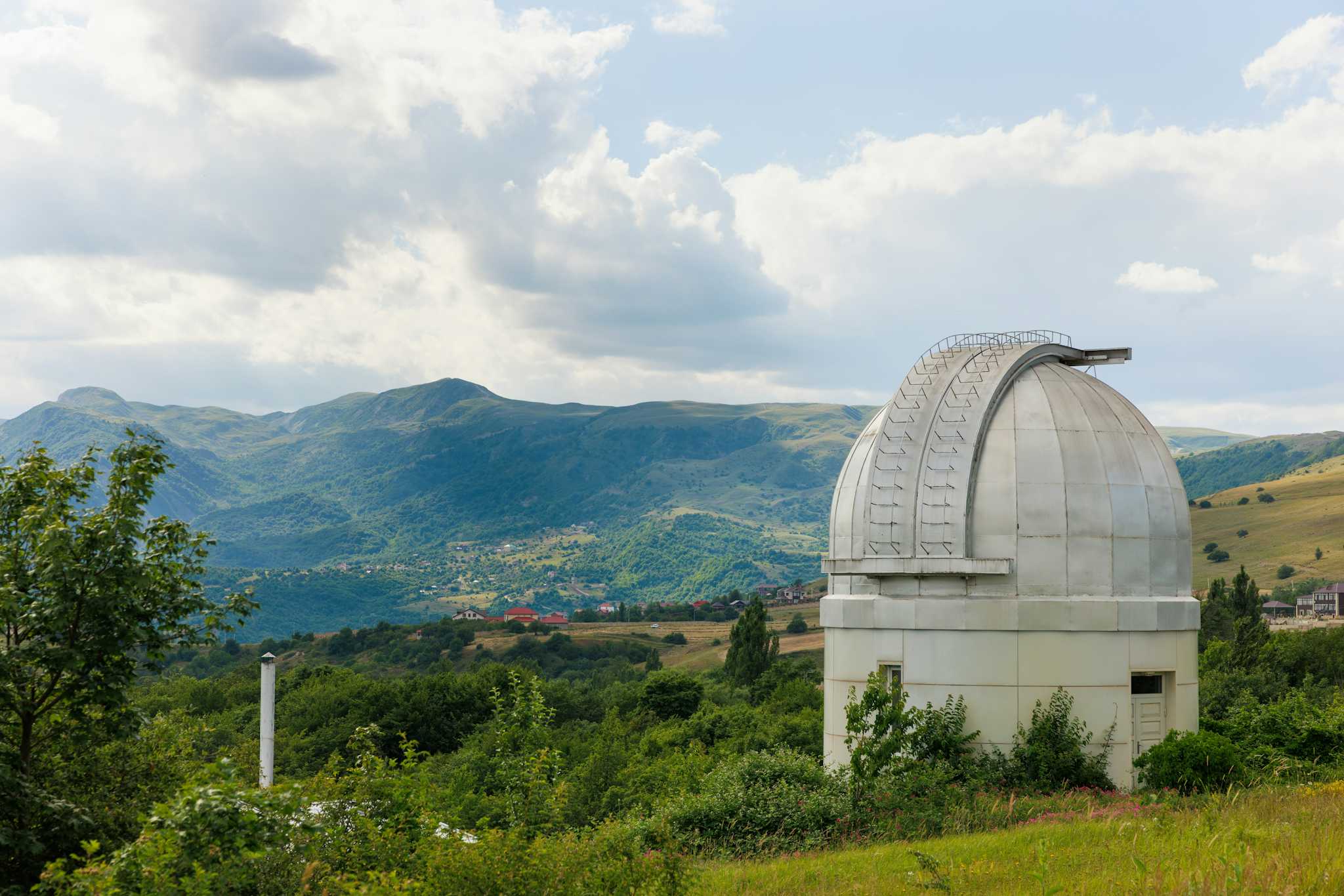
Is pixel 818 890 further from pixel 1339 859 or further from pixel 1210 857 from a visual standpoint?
pixel 1339 859

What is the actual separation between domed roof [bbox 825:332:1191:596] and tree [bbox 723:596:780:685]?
183 feet

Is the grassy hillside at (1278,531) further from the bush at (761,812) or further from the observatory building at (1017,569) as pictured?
the bush at (761,812)

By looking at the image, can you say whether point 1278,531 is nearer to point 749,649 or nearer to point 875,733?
point 749,649

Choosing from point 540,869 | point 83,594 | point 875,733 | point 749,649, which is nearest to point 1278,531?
point 749,649

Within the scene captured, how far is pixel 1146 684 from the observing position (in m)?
27.2

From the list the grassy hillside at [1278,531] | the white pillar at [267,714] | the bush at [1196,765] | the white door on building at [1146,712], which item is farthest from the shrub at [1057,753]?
the grassy hillside at [1278,531]

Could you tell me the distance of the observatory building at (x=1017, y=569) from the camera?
2584 centimetres

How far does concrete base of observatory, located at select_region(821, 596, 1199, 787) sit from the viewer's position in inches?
1016

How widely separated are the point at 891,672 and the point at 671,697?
140ft

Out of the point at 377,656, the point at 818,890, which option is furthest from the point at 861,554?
the point at 377,656

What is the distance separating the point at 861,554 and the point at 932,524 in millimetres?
2080

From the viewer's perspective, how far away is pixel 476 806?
33.5 meters

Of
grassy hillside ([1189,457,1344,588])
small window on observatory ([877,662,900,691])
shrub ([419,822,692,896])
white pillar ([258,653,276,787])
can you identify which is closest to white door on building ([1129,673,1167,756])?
small window on observatory ([877,662,900,691])

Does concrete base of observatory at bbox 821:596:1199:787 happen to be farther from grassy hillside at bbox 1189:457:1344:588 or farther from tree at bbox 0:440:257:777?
grassy hillside at bbox 1189:457:1344:588
